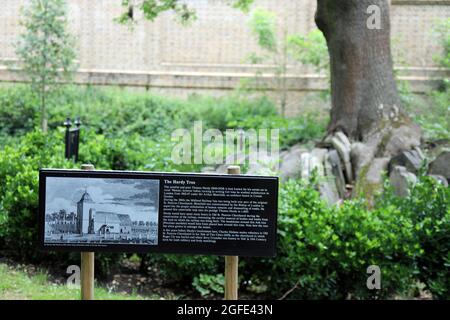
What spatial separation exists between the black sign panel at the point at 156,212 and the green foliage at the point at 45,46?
35.1ft

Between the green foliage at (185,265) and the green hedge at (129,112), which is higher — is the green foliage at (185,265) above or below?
below

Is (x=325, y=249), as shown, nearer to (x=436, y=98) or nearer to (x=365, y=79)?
(x=365, y=79)

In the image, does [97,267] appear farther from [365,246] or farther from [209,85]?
[209,85]

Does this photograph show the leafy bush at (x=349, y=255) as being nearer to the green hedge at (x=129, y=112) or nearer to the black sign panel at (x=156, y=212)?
the black sign panel at (x=156, y=212)

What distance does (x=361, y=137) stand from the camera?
488 inches

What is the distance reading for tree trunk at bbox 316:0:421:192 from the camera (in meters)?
12.1

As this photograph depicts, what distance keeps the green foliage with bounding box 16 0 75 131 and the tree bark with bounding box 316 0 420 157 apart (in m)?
6.14

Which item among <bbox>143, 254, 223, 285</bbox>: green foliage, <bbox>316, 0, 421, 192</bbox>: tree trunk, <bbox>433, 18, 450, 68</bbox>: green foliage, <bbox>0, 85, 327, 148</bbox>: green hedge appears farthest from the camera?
<bbox>433, 18, 450, 68</bbox>: green foliage

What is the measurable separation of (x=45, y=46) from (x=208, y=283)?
31.7ft

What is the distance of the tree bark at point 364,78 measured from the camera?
12164mm

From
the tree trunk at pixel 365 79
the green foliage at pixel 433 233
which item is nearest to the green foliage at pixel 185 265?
the green foliage at pixel 433 233

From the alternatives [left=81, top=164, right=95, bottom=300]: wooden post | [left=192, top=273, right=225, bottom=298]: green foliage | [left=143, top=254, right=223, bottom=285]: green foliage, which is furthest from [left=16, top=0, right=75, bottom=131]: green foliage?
[left=81, top=164, right=95, bottom=300]: wooden post

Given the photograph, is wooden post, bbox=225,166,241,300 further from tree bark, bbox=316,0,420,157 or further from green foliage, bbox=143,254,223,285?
tree bark, bbox=316,0,420,157
